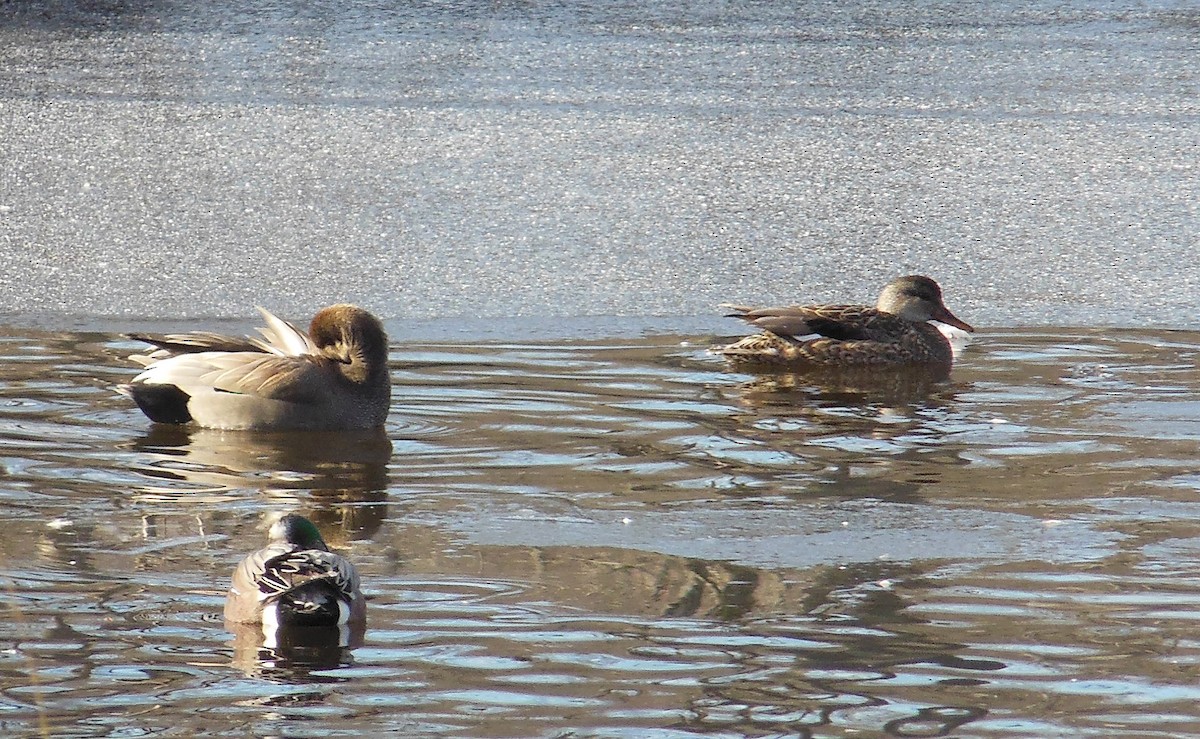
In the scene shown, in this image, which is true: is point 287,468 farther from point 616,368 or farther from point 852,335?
point 852,335

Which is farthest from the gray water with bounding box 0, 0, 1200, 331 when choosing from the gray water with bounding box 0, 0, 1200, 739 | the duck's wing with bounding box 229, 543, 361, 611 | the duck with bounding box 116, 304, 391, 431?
the duck's wing with bounding box 229, 543, 361, 611

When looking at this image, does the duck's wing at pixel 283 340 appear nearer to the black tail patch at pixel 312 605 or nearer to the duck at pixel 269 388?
the duck at pixel 269 388

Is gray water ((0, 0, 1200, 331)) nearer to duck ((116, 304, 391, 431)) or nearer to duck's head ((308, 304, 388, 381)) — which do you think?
duck's head ((308, 304, 388, 381))

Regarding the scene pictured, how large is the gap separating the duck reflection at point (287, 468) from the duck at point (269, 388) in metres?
0.05

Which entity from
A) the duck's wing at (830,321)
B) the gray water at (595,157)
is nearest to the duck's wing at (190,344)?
the gray water at (595,157)

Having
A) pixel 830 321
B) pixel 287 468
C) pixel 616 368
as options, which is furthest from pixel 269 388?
pixel 830 321

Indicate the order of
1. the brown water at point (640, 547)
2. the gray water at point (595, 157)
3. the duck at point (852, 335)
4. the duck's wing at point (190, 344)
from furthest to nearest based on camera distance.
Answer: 1. the gray water at point (595, 157)
2. the duck at point (852, 335)
3. the duck's wing at point (190, 344)
4. the brown water at point (640, 547)

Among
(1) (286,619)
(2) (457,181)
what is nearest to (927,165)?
(2) (457,181)

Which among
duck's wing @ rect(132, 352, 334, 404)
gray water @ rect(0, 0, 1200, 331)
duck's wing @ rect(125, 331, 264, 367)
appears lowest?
duck's wing @ rect(132, 352, 334, 404)

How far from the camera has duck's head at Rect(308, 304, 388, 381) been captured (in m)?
7.41

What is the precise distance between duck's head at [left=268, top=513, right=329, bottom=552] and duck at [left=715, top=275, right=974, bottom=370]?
3.68m

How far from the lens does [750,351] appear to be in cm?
847

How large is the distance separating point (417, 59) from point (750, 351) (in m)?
5.39

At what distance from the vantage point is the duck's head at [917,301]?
8719mm
